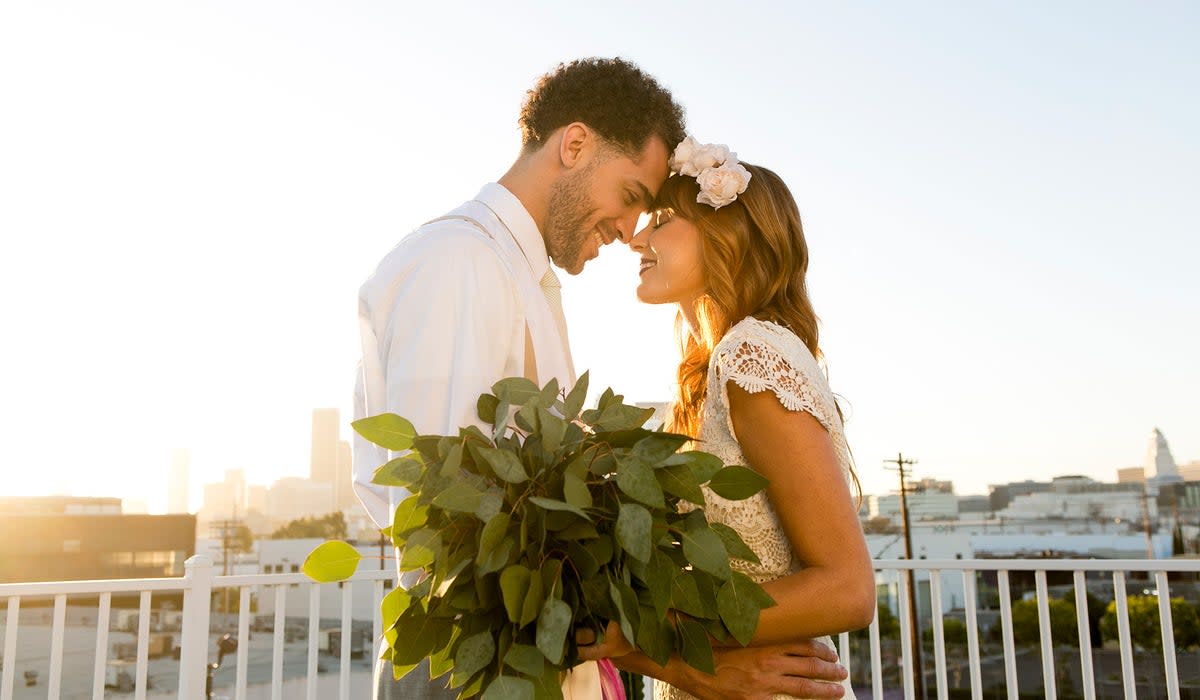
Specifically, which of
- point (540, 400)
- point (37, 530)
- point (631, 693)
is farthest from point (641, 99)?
point (37, 530)

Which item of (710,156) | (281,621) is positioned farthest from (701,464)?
(281,621)

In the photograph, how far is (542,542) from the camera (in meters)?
0.98

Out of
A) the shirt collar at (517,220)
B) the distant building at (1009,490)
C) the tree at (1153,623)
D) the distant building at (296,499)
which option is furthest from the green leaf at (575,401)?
the distant building at (1009,490)

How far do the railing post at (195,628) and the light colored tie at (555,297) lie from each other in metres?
2.50

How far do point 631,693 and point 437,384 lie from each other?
4.33 ft

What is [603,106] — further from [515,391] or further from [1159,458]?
[1159,458]

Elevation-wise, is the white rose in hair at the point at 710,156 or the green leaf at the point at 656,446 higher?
the white rose in hair at the point at 710,156

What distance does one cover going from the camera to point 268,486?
43.6m

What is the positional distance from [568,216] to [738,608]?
1007mm

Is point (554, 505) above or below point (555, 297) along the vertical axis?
below

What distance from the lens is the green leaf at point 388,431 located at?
3.51 ft

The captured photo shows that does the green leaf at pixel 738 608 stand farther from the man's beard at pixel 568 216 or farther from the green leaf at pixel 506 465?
the man's beard at pixel 568 216

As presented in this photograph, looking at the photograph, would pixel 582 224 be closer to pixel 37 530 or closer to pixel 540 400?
pixel 540 400

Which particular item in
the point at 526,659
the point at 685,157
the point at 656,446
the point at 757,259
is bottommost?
the point at 526,659
